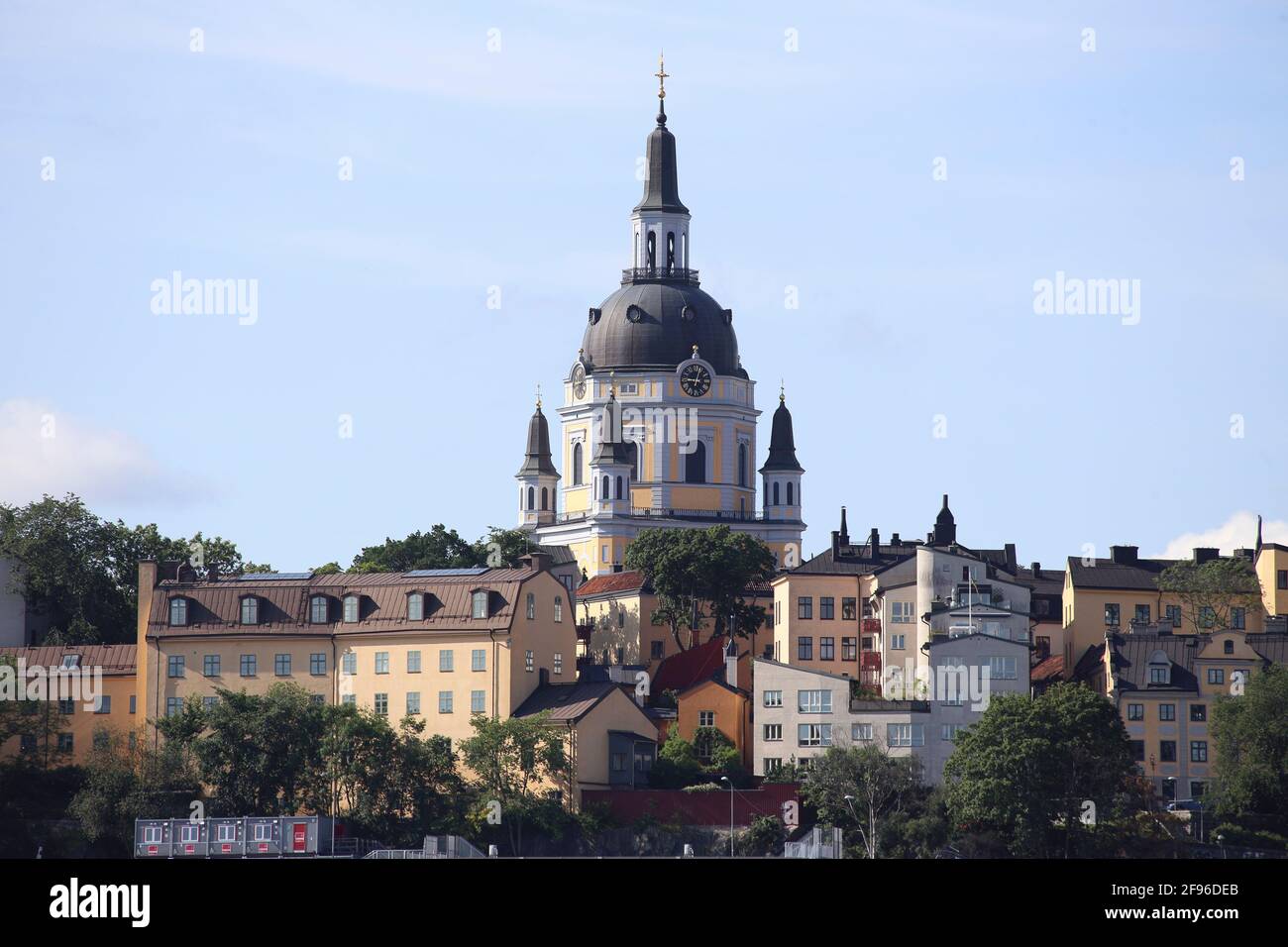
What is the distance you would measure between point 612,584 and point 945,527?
19.4 meters

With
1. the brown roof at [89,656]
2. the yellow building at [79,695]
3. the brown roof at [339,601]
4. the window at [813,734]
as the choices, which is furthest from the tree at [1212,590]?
the yellow building at [79,695]

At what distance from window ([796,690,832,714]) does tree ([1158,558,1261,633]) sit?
18.3 m

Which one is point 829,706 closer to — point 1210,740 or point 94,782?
point 1210,740

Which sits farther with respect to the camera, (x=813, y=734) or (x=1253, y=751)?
(x=813, y=734)

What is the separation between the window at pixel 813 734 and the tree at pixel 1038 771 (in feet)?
29.4

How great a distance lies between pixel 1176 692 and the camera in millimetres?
137125

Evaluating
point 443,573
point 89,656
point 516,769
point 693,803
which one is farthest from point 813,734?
point 89,656

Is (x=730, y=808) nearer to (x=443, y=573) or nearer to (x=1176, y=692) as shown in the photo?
(x=1176, y=692)

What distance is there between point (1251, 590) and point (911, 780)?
26.1 m

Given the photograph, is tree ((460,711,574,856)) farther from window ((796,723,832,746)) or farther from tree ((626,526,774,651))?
tree ((626,526,774,651))
